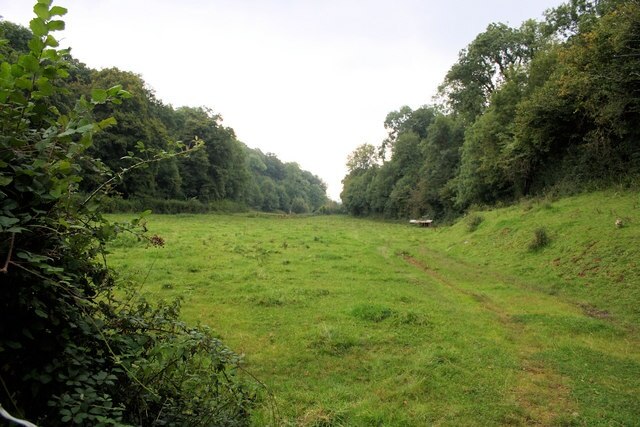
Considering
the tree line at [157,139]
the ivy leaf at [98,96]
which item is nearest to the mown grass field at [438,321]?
the ivy leaf at [98,96]

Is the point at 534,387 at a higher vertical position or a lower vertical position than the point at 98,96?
lower

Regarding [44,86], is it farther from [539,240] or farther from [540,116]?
[540,116]

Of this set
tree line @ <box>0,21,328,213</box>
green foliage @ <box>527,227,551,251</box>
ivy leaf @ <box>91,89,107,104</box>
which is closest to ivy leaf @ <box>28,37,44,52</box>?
ivy leaf @ <box>91,89,107,104</box>

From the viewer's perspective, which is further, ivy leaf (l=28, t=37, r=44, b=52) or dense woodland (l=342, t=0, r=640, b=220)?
dense woodland (l=342, t=0, r=640, b=220)

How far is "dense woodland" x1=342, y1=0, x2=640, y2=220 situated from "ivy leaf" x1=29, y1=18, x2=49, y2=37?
18.9 m

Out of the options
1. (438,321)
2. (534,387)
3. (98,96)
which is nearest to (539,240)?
(438,321)

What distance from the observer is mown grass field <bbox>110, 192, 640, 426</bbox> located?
6.05 m

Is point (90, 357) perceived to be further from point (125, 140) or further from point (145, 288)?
point (125, 140)

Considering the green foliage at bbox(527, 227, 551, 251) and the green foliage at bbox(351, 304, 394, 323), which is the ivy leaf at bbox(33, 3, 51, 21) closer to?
the green foliage at bbox(351, 304, 394, 323)

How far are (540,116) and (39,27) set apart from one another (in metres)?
26.6

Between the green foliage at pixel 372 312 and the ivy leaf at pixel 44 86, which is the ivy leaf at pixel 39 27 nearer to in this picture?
the ivy leaf at pixel 44 86

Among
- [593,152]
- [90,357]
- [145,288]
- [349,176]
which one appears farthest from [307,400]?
[349,176]

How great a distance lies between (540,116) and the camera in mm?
23484

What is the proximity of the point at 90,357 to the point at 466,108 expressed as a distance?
4966 cm
